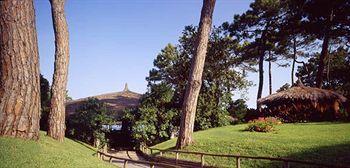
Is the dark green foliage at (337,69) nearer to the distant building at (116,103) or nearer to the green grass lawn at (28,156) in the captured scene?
the distant building at (116,103)

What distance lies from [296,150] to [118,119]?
18.4 metres

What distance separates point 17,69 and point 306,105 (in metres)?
22.7

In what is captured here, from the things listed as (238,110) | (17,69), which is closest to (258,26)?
(238,110)

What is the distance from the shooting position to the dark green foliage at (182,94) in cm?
2500

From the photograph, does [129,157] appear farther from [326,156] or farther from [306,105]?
[306,105]

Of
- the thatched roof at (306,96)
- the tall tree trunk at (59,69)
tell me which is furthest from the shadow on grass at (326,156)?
the thatched roof at (306,96)

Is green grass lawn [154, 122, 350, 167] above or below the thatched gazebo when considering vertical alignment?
below

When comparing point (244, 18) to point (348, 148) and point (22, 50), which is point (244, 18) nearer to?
point (348, 148)

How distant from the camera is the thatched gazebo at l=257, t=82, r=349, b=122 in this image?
22938 mm

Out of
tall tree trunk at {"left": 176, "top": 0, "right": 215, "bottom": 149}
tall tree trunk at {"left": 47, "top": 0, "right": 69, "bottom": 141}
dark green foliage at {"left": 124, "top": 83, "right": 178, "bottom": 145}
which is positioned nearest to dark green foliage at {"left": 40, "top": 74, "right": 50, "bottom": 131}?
dark green foliage at {"left": 124, "top": 83, "right": 178, "bottom": 145}

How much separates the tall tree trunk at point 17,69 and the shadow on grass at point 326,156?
8944mm

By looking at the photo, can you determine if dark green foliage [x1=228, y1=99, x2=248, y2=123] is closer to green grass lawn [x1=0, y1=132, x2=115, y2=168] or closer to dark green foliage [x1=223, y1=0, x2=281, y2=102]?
dark green foliage [x1=223, y1=0, x2=281, y2=102]

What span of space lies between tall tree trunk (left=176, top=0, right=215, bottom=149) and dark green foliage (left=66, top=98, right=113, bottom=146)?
11049mm

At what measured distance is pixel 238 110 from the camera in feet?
107
